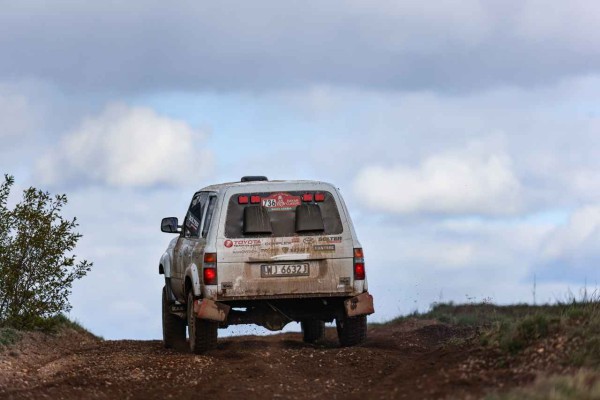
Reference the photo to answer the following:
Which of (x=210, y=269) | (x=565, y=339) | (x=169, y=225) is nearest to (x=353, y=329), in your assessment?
(x=210, y=269)

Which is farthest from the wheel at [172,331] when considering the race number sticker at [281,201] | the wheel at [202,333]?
the race number sticker at [281,201]

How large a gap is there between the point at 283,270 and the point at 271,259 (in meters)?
0.23

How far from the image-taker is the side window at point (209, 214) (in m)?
14.6

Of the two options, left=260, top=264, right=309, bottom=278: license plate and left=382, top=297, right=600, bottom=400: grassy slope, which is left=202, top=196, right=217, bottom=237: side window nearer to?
left=260, top=264, right=309, bottom=278: license plate

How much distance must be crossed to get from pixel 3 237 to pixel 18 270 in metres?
0.66

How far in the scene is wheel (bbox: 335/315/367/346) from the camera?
1530cm

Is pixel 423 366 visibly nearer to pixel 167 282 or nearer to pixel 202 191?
pixel 202 191

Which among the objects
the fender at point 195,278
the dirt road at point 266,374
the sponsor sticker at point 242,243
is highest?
the sponsor sticker at point 242,243

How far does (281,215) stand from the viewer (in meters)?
14.6

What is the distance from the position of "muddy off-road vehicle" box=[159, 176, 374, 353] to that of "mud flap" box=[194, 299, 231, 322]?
1 cm

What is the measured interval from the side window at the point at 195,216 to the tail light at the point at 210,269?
103cm

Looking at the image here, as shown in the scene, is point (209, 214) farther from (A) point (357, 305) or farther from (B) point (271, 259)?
(A) point (357, 305)

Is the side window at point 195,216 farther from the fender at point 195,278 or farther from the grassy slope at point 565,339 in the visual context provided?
the grassy slope at point 565,339

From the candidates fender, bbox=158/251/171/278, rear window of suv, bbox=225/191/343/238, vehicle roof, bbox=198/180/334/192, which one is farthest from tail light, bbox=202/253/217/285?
fender, bbox=158/251/171/278
